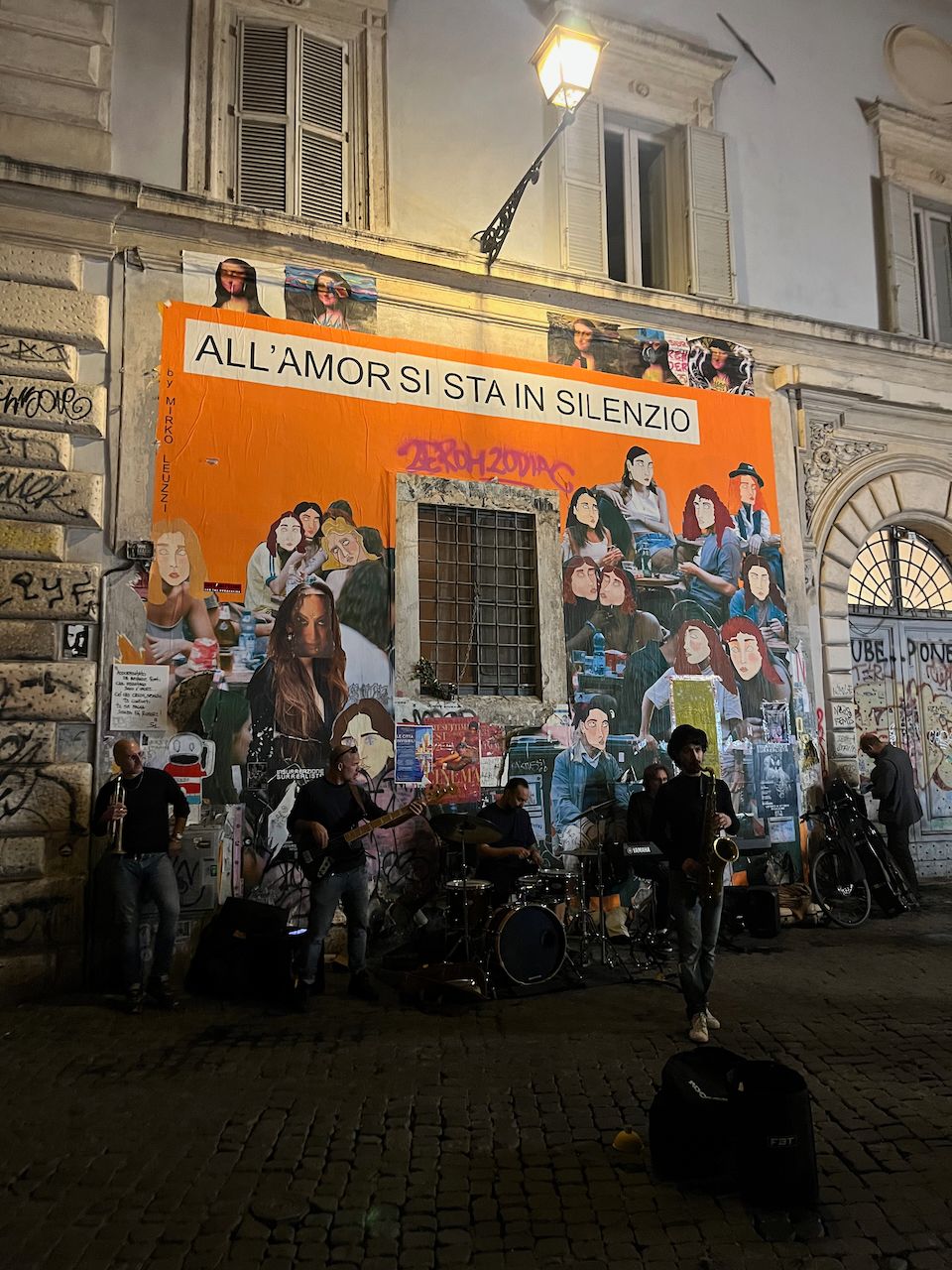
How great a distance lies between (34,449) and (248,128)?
11.4 ft

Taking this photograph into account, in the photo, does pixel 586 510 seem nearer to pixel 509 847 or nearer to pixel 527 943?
pixel 509 847

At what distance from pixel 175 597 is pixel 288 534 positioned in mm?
1024

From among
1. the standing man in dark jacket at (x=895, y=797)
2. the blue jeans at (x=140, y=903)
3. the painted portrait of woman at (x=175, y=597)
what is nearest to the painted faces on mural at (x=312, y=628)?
the painted portrait of woman at (x=175, y=597)

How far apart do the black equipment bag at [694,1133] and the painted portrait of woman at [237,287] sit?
6.53 meters

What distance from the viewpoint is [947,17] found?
1125 centimetres

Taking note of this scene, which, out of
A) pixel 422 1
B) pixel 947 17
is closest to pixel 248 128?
pixel 422 1

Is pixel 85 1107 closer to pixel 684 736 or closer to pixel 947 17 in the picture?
pixel 684 736

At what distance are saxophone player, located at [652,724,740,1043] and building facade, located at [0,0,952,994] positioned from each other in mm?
2540

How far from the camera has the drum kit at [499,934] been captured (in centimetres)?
623

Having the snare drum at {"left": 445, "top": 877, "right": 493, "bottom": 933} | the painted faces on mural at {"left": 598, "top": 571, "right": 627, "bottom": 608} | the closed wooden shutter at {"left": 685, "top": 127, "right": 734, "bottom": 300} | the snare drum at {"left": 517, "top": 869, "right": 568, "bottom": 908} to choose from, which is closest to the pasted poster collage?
the painted faces on mural at {"left": 598, "top": 571, "right": 627, "bottom": 608}

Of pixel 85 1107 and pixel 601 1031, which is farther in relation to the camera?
pixel 601 1031

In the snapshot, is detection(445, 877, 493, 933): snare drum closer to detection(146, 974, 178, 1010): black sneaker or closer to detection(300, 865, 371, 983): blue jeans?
detection(300, 865, 371, 983): blue jeans

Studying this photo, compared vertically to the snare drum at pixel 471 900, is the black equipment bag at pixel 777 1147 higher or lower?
lower

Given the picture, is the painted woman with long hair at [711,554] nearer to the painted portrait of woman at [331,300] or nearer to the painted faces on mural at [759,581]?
the painted faces on mural at [759,581]
